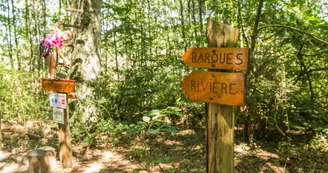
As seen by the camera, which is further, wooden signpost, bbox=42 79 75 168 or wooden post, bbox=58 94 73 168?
wooden post, bbox=58 94 73 168

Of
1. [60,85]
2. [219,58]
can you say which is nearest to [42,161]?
[60,85]

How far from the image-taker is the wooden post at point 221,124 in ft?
6.02

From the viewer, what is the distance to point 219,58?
180 centimetres

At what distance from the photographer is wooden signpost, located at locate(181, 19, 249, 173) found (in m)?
1.75

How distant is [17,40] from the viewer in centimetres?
1126


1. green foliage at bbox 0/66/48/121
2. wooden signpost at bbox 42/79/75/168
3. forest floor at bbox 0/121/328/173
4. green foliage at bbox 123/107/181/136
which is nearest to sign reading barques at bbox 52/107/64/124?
wooden signpost at bbox 42/79/75/168

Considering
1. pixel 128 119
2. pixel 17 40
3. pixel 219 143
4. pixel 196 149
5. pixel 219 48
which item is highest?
pixel 17 40

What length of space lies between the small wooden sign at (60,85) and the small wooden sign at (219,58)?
2507mm

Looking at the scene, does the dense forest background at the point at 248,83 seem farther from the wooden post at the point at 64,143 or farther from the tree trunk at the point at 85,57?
the wooden post at the point at 64,143

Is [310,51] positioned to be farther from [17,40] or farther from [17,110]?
[17,40]

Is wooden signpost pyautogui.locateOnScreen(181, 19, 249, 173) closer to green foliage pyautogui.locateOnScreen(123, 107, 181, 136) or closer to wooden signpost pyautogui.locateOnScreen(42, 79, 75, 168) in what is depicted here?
green foliage pyautogui.locateOnScreen(123, 107, 181, 136)

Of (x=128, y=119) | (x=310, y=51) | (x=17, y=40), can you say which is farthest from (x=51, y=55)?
(x=17, y=40)

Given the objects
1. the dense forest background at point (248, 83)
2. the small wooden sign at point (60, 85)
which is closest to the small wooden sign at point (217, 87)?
the dense forest background at point (248, 83)

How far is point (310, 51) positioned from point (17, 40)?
11.9m
